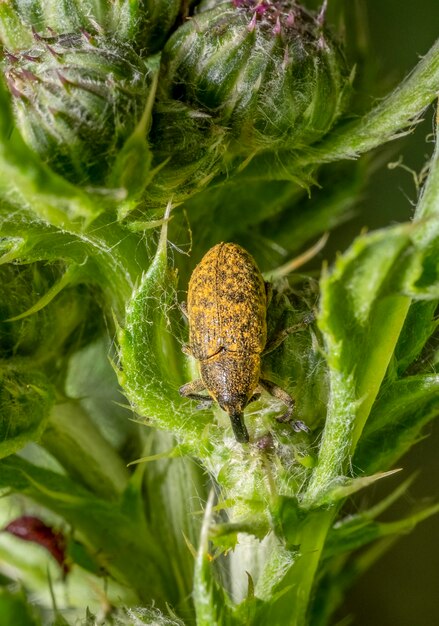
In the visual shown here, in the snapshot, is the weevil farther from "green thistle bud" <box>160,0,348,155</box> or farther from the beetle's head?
"green thistle bud" <box>160,0,348,155</box>

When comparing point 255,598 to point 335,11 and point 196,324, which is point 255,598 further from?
point 335,11

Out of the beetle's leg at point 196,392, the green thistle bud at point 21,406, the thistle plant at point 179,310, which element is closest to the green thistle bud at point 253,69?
the thistle plant at point 179,310

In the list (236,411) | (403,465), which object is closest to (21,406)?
(236,411)

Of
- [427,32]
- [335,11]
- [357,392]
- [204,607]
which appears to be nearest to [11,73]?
[357,392]

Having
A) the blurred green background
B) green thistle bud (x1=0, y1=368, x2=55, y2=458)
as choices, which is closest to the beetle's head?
green thistle bud (x1=0, y1=368, x2=55, y2=458)

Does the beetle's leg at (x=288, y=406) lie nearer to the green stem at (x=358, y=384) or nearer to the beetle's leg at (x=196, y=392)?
the green stem at (x=358, y=384)

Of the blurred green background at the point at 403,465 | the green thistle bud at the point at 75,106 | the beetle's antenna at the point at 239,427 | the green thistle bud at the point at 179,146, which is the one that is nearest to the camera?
the green thistle bud at the point at 75,106

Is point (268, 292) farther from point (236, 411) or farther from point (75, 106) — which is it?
point (75, 106)
